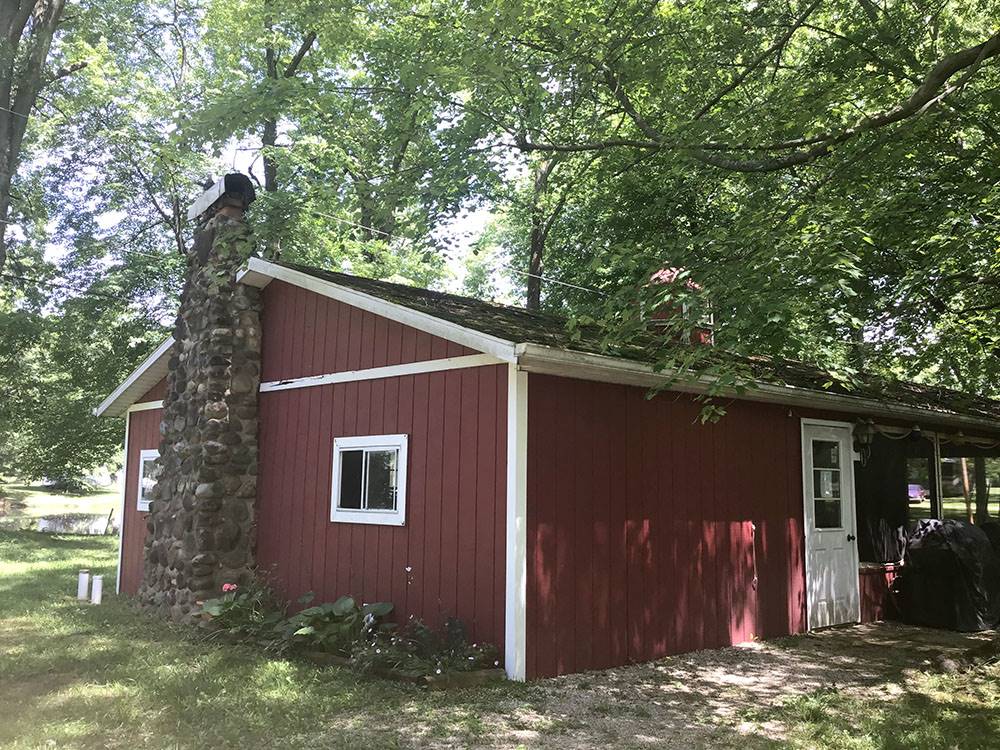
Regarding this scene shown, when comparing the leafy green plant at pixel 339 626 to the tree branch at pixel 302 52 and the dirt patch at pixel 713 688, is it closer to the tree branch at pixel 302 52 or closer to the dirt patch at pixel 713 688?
the dirt patch at pixel 713 688

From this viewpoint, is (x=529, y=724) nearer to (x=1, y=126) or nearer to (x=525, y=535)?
(x=525, y=535)

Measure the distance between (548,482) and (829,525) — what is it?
4.49 meters

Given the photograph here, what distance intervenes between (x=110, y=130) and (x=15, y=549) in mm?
10017

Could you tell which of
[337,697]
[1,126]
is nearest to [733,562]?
[337,697]

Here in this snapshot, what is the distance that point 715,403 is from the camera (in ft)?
25.7

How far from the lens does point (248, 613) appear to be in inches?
303

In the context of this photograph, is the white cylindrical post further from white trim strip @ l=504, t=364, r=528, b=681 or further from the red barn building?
white trim strip @ l=504, t=364, r=528, b=681

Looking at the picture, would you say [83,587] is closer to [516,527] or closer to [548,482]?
[516,527]

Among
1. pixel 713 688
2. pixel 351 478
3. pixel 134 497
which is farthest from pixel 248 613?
pixel 134 497

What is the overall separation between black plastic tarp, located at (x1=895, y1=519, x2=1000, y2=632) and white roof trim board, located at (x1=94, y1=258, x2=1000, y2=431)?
1.49 meters

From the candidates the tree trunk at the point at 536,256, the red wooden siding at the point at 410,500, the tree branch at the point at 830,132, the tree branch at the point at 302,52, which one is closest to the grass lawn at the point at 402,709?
the red wooden siding at the point at 410,500

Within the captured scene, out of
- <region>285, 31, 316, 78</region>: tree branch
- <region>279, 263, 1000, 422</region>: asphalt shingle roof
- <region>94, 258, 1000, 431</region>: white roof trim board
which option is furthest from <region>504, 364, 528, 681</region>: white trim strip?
<region>285, 31, 316, 78</region>: tree branch

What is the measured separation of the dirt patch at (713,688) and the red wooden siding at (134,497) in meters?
7.40

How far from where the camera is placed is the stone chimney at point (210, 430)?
8.42 metres
